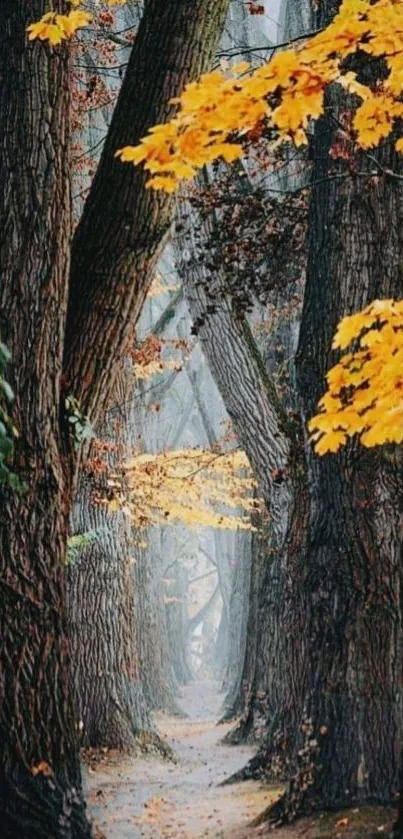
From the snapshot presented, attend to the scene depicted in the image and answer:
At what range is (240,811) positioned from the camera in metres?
8.39

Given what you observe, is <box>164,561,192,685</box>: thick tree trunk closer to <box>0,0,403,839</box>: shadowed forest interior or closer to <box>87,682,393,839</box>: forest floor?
<box>87,682,393,839</box>: forest floor

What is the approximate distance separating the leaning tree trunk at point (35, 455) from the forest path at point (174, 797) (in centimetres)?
271

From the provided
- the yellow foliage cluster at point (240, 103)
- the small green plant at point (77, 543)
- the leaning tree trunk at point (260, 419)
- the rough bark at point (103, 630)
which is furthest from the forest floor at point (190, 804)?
the yellow foliage cluster at point (240, 103)

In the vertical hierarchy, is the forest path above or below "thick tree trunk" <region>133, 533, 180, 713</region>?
below

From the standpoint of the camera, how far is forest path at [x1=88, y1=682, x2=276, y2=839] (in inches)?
314

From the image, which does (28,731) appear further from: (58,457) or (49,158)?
(49,158)

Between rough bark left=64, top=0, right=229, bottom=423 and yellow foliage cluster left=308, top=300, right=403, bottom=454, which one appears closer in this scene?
yellow foliage cluster left=308, top=300, right=403, bottom=454

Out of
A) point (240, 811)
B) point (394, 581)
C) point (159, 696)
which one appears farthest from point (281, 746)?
point (159, 696)

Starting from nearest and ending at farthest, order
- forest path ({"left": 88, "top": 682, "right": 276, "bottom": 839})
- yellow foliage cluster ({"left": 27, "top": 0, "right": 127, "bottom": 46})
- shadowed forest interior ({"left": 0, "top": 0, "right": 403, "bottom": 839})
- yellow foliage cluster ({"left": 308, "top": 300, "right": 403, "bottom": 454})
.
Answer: yellow foliage cluster ({"left": 308, "top": 300, "right": 403, "bottom": 454}) < shadowed forest interior ({"left": 0, "top": 0, "right": 403, "bottom": 839}) < yellow foliage cluster ({"left": 27, "top": 0, "right": 127, "bottom": 46}) < forest path ({"left": 88, "top": 682, "right": 276, "bottom": 839})

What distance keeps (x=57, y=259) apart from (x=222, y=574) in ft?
95.1

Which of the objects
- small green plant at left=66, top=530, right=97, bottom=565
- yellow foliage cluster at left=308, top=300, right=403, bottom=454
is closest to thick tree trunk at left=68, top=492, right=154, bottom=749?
small green plant at left=66, top=530, right=97, bottom=565

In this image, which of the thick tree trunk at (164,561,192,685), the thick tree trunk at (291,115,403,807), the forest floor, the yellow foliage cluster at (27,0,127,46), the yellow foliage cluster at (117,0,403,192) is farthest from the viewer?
the thick tree trunk at (164,561,192,685)

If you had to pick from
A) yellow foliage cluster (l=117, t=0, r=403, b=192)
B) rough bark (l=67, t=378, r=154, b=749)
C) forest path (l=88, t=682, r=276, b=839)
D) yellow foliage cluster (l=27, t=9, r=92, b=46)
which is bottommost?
forest path (l=88, t=682, r=276, b=839)

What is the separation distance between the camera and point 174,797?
9.88 meters
